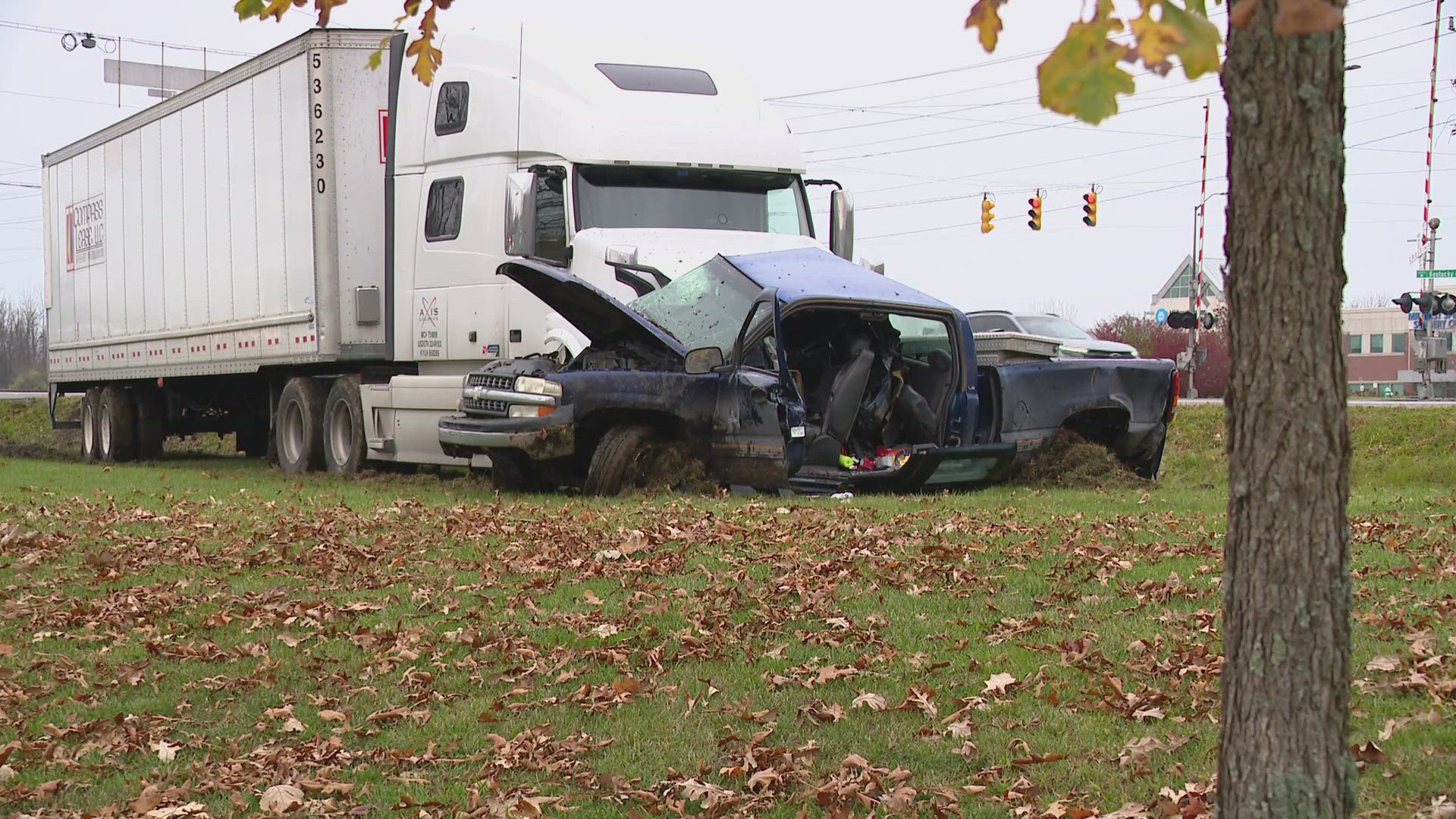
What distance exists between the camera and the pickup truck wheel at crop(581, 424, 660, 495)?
42.0 feet

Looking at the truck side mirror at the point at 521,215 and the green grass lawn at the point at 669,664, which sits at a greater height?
Answer: the truck side mirror at the point at 521,215

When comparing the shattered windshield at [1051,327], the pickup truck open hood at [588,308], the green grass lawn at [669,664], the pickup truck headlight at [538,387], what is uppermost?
the shattered windshield at [1051,327]

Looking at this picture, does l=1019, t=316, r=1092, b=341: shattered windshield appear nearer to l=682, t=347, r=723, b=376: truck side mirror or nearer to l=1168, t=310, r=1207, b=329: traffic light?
l=1168, t=310, r=1207, b=329: traffic light

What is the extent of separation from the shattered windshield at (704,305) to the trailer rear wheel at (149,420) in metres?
12.1

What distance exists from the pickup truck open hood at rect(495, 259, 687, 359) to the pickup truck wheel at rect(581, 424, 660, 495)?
2.47ft

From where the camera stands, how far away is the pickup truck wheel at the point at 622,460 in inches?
504

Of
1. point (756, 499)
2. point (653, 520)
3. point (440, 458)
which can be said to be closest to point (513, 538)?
point (653, 520)

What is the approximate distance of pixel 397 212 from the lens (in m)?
16.7

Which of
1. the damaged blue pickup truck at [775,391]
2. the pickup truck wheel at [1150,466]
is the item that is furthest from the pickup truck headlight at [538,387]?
the pickup truck wheel at [1150,466]

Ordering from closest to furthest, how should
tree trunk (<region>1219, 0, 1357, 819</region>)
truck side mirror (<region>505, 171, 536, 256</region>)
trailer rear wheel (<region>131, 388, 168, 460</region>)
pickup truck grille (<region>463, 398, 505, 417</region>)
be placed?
tree trunk (<region>1219, 0, 1357, 819</region>), pickup truck grille (<region>463, 398, 505, 417</region>), truck side mirror (<region>505, 171, 536, 256</region>), trailer rear wheel (<region>131, 388, 168, 460</region>)

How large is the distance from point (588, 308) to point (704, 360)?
1.17 m

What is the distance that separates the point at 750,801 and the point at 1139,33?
314 cm

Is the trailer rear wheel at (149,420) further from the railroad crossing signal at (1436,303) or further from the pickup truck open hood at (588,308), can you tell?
the railroad crossing signal at (1436,303)

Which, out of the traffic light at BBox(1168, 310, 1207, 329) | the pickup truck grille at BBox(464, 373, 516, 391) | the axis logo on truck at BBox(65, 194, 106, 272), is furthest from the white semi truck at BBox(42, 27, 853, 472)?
the traffic light at BBox(1168, 310, 1207, 329)
